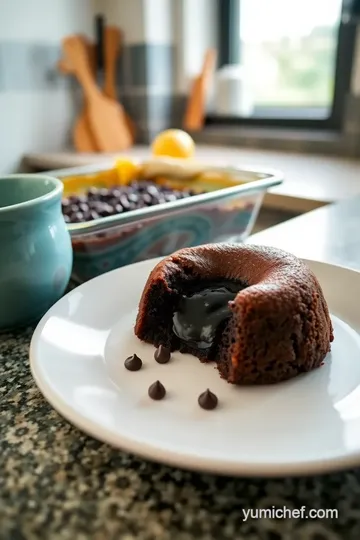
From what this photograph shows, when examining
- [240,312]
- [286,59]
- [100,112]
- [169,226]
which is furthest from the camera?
[100,112]

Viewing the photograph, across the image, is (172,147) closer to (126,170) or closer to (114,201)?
(126,170)

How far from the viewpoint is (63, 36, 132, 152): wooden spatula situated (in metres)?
1.89

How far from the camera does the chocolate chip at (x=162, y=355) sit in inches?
19.1

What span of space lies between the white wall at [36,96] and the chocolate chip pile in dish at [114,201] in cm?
107

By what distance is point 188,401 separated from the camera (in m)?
0.42

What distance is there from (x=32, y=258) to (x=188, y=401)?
0.24 metres

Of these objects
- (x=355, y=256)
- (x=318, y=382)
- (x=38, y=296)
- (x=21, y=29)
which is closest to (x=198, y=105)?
(x=21, y=29)

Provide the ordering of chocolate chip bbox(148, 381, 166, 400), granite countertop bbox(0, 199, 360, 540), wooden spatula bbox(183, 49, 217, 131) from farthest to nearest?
wooden spatula bbox(183, 49, 217, 131) → chocolate chip bbox(148, 381, 166, 400) → granite countertop bbox(0, 199, 360, 540)

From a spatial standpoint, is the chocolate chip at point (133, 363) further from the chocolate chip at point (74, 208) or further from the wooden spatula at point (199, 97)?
the wooden spatula at point (199, 97)

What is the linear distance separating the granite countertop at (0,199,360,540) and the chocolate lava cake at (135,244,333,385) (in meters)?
0.11

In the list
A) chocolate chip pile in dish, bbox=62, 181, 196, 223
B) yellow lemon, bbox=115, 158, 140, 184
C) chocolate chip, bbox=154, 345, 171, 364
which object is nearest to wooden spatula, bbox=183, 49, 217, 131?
yellow lemon, bbox=115, 158, 140, 184

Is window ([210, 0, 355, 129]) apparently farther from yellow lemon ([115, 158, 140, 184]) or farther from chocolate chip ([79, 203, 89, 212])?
chocolate chip ([79, 203, 89, 212])

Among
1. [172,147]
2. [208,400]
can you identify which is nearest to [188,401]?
[208,400]

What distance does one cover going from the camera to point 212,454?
326 mm
